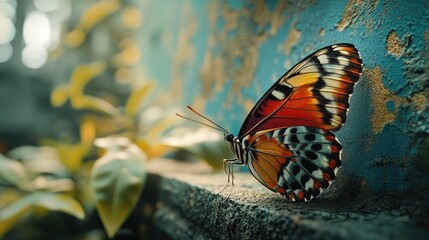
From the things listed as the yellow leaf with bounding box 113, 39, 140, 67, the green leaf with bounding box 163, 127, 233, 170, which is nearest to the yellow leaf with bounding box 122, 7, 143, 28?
the yellow leaf with bounding box 113, 39, 140, 67

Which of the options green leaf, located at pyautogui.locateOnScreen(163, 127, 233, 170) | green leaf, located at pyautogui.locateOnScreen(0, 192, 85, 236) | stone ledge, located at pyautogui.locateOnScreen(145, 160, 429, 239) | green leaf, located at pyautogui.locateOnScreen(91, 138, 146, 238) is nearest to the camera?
stone ledge, located at pyautogui.locateOnScreen(145, 160, 429, 239)

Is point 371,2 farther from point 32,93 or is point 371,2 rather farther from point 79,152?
point 32,93

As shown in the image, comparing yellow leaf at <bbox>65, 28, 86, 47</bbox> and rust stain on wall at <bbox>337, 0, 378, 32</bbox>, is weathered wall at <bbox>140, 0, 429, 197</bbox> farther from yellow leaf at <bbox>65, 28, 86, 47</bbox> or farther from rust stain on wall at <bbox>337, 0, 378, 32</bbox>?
yellow leaf at <bbox>65, 28, 86, 47</bbox>

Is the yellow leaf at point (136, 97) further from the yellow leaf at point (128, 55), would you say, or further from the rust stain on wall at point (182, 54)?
the yellow leaf at point (128, 55)

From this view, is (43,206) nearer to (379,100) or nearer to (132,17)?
(379,100)

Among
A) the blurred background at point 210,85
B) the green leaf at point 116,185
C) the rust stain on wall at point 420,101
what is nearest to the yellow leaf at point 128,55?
the blurred background at point 210,85
